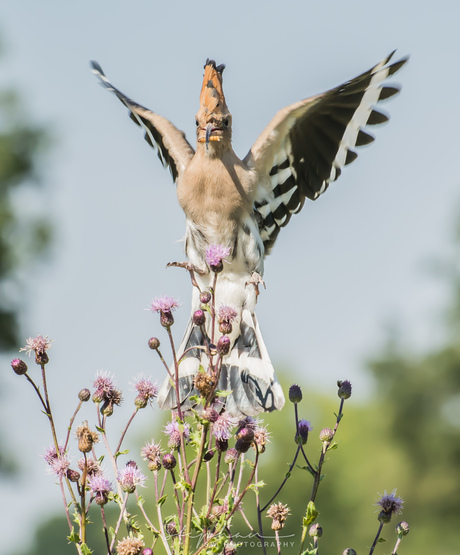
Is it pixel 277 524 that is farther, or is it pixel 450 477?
pixel 450 477

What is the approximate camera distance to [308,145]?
4.42 metres

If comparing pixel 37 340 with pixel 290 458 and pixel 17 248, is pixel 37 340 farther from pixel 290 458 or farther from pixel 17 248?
pixel 290 458

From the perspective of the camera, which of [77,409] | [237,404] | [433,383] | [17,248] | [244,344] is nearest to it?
[77,409]

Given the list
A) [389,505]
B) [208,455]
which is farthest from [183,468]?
[389,505]

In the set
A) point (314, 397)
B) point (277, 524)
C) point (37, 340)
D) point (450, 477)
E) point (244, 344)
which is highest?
point (314, 397)

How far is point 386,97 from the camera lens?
157 inches

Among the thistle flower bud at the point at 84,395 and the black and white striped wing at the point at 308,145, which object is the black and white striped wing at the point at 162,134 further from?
the thistle flower bud at the point at 84,395

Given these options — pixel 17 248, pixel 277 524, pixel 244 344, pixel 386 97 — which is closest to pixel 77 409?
pixel 277 524

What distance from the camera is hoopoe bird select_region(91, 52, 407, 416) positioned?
13.1 ft

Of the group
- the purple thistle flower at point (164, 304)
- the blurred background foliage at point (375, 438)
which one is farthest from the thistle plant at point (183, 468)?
the blurred background foliage at point (375, 438)

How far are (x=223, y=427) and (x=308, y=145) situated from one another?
93.3 inches

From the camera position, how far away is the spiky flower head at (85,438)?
2.35 metres

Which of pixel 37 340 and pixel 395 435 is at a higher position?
pixel 395 435

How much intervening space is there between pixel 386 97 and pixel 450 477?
20.3 meters
